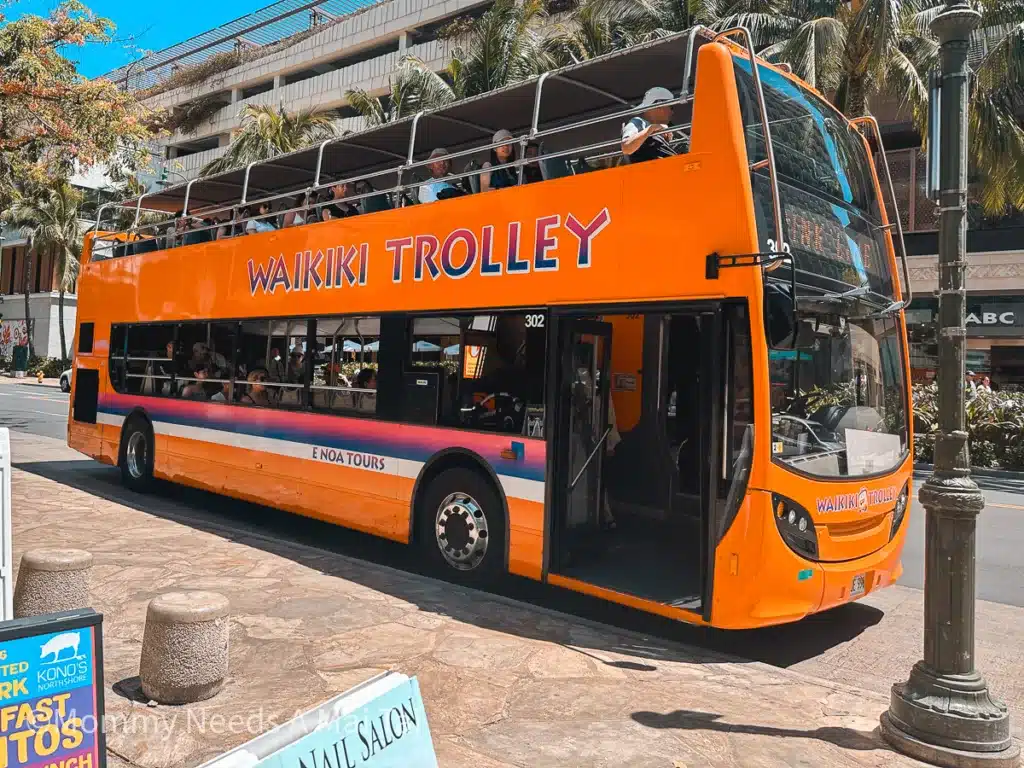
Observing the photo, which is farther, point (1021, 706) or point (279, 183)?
point (279, 183)

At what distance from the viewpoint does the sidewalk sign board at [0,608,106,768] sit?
262 cm

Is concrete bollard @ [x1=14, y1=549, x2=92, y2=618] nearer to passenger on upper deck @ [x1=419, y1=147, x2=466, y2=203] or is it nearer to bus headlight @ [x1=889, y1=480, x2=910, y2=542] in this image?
passenger on upper deck @ [x1=419, y1=147, x2=466, y2=203]

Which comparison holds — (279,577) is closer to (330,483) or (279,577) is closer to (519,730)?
(330,483)

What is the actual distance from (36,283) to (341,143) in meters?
53.2

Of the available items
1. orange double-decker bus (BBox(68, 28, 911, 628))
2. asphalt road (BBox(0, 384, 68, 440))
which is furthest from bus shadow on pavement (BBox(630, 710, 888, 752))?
asphalt road (BBox(0, 384, 68, 440))

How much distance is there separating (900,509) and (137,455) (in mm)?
10014

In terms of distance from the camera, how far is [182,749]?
12.8 feet

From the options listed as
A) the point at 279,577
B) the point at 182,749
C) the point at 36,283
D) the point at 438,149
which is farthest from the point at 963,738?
the point at 36,283

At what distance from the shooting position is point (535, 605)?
6602mm

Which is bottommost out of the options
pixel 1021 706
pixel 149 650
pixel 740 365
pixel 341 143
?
pixel 1021 706

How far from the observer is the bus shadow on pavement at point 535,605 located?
5766 mm

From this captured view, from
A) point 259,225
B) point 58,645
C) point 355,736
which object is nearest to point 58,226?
point 259,225

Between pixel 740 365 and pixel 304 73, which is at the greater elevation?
pixel 304 73

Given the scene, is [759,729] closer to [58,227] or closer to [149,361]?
[149,361]
